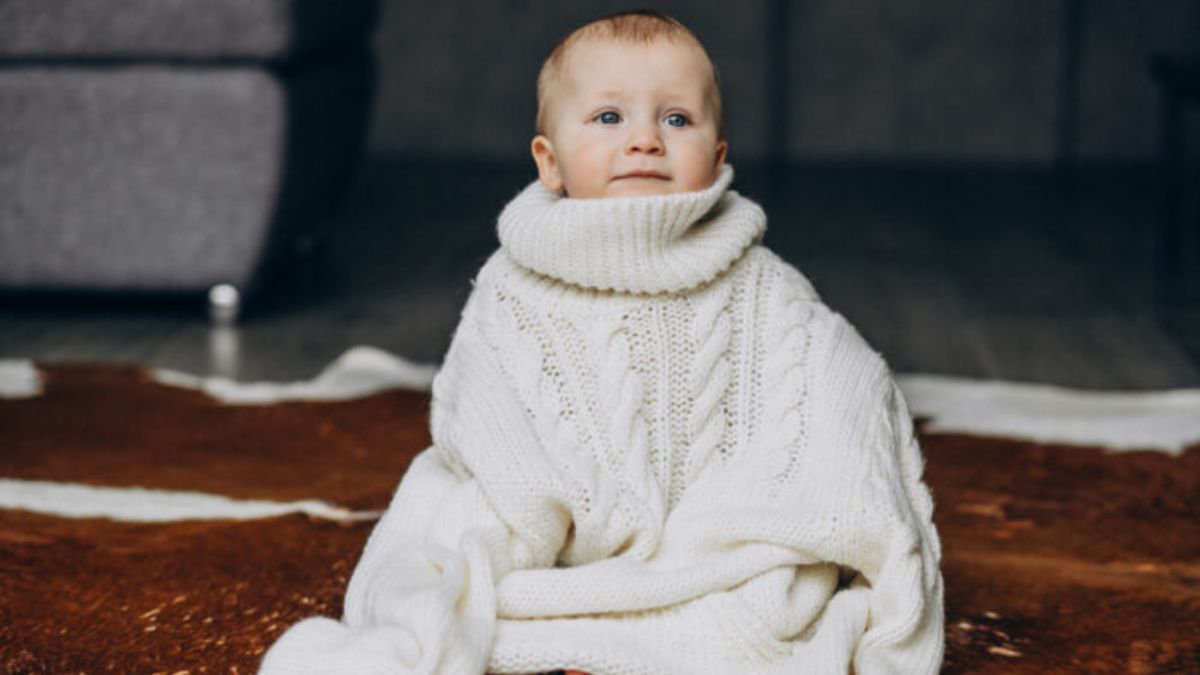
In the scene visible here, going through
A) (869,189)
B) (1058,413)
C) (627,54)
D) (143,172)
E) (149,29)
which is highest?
(627,54)

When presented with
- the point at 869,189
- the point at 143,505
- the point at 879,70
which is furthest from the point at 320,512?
the point at 879,70

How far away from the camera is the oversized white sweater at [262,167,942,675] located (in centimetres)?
106

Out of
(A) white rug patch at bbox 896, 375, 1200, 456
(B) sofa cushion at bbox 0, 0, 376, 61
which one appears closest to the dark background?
(A) white rug patch at bbox 896, 375, 1200, 456

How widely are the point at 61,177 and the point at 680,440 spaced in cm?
151

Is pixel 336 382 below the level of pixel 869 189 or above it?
above

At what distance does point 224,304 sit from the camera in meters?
2.45

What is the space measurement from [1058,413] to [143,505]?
1.02 m

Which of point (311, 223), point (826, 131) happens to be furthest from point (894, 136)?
point (311, 223)

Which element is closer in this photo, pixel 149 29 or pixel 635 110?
pixel 635 110

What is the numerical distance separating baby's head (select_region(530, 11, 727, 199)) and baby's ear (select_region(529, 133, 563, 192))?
0.02 m

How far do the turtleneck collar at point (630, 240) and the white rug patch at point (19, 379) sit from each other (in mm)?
1042

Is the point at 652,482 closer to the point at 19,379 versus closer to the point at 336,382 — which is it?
the point at 336,382

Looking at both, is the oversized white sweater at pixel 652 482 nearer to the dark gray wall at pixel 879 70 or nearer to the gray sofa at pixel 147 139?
the gray sofa at pixel 147 139

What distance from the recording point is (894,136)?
4398mm
